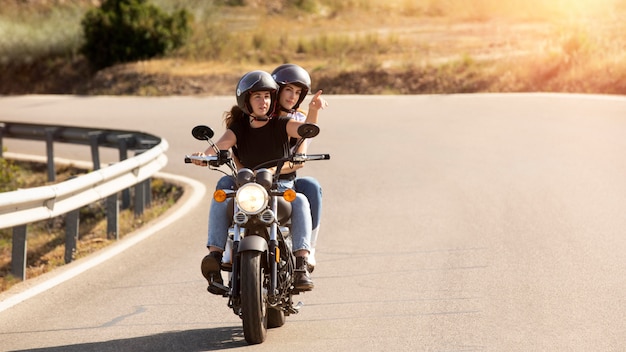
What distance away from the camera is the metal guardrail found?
9.87m

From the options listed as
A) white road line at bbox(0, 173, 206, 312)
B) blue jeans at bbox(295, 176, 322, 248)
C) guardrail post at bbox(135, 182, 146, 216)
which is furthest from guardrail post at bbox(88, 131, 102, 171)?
blue jeans at bbox(295, 176, 322, 248)

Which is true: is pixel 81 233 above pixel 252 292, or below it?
below

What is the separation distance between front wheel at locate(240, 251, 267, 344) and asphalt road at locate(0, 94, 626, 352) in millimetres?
253

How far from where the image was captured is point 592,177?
15531 mm

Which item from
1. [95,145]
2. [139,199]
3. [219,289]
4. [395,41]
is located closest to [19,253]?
[219,289]

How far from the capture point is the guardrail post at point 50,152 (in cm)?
1786

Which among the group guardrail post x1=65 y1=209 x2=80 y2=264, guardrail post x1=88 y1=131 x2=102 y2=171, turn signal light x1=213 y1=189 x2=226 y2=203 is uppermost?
turn signal light x1=213 y1=189 x2=226 y2=203

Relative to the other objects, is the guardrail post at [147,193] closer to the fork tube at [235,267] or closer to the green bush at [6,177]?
the green bush at [6,177]

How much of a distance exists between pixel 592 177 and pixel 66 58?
28.7 m

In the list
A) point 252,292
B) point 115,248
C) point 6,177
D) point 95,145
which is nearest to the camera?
point 252,292

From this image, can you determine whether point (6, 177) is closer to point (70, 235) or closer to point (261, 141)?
point (70, 235)

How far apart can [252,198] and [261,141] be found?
0.89 metres

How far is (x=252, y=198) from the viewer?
7.24m

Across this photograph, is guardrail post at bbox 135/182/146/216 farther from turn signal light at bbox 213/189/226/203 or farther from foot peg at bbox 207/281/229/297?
turn signal light at bbox 213/189/226/203
